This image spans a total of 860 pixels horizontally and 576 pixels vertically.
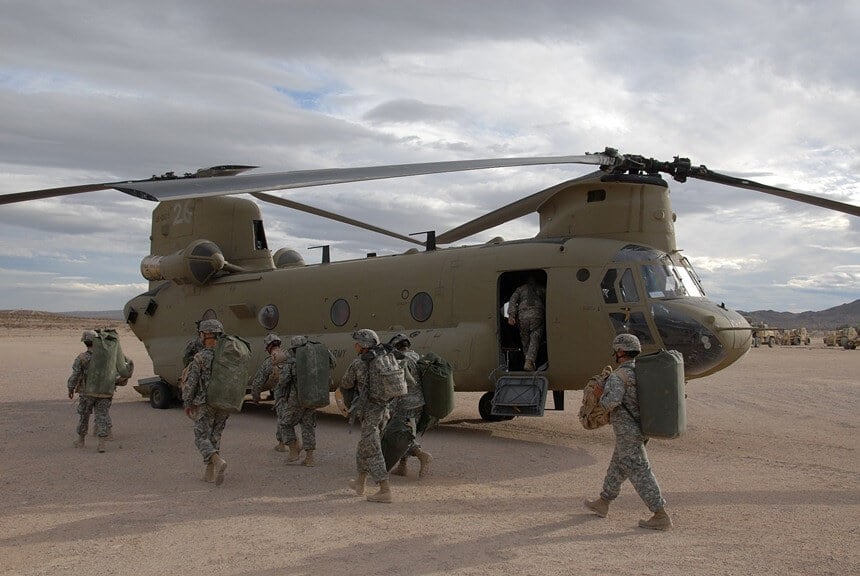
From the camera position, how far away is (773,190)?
10.9 metres

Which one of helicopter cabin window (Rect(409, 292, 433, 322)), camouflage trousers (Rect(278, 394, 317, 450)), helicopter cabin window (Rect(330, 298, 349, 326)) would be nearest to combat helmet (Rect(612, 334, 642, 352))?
camouflage trousers (Rect(278, 394, 317, 450))

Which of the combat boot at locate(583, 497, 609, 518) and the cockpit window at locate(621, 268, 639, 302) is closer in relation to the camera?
the combat boot at locate(583, 497, 609, 518)

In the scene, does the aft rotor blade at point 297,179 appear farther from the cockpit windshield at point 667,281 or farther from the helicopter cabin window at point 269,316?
the helicopter cabin window at point 269,316

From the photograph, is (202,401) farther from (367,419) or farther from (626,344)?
(626,344)

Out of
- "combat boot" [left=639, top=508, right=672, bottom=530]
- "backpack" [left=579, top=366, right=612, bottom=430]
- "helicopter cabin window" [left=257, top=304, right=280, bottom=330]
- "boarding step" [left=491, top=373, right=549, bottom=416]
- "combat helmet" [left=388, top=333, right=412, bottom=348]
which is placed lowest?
"combat boot" [left=639, top=508, right=672, bottom=530]

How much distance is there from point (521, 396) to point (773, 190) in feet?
15.5

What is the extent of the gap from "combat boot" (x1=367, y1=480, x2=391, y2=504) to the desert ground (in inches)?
4.5

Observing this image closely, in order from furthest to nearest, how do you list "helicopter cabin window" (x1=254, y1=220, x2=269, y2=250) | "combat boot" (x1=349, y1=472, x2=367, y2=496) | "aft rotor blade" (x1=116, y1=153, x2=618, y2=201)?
1. "helicopter cabin window" (x1=254, y1=220, x2=269, y2=250)
2. "combat boot" (x1=349, y1=472, x2=367, y2=496)
3. "aft rotor blade" (x1=116, y1=153, x2=618, y2=201)

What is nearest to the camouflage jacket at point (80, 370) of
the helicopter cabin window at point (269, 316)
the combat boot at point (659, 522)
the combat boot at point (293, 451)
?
the combat boot at point (293, 451)

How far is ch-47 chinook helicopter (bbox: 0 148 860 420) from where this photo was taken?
10.4 meters

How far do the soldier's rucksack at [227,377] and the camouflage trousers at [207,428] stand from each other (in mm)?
179

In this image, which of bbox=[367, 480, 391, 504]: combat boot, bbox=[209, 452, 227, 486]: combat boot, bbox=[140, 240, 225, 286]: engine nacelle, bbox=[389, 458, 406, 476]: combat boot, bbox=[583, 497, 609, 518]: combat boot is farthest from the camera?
bbox=[140, 240, 225, 286]: engine nacelle

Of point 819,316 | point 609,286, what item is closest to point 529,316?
point 609,286

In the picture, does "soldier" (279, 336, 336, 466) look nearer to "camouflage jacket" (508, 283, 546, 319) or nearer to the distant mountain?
"camouflage jacket" (508, 283, 546, 319)
